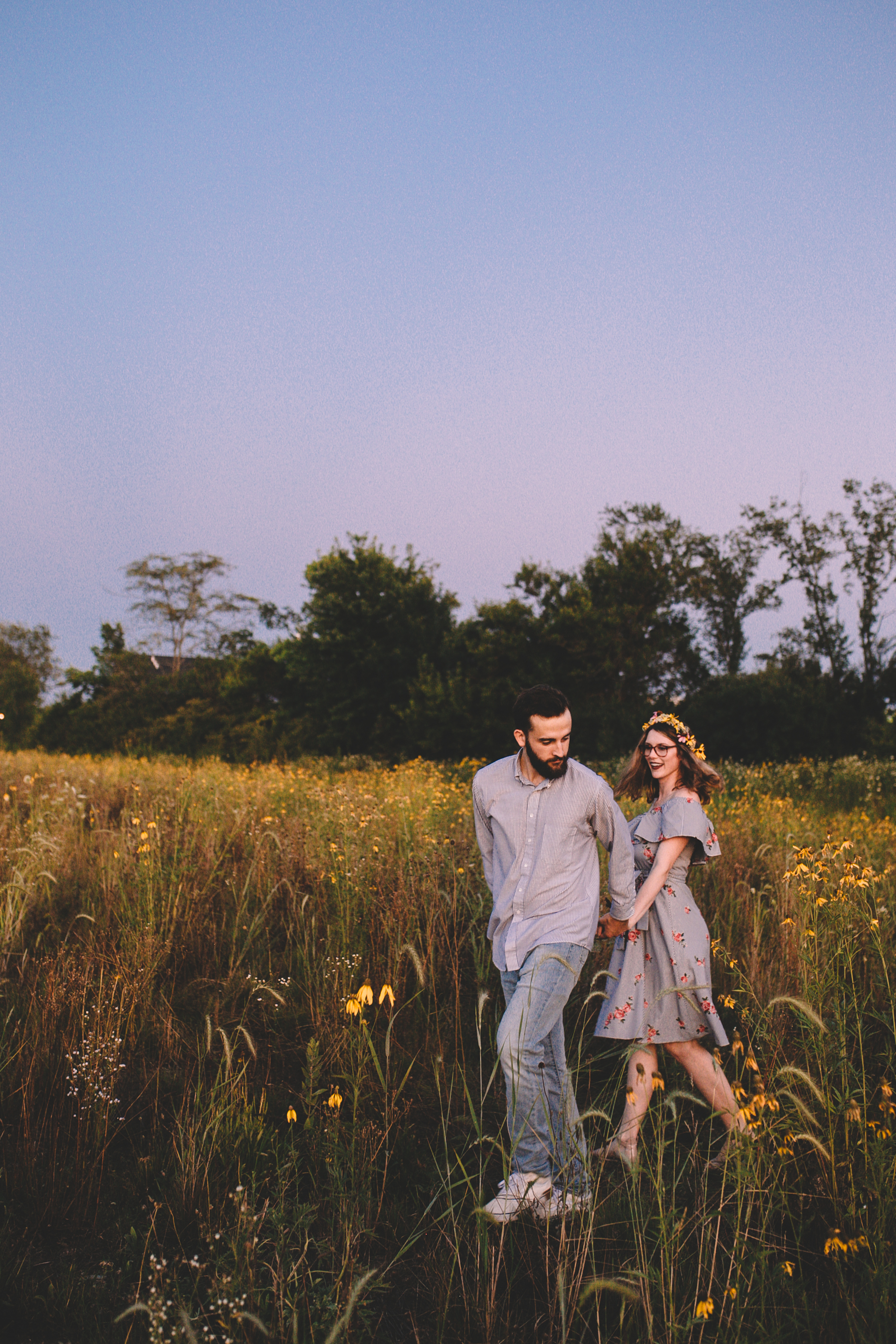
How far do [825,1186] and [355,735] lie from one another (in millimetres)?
20264

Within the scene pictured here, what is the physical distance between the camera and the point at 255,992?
11.8 feet

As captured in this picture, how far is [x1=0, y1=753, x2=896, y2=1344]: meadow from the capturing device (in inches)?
75.4

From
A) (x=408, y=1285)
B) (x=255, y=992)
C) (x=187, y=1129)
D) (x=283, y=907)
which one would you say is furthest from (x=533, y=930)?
(x=283, y=907)

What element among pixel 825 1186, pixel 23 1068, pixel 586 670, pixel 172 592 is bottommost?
pixel 825 1186

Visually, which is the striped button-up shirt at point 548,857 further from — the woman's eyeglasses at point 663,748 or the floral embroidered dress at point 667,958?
the woman's eyeglasses at point 663,748

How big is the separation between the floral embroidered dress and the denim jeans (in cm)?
45

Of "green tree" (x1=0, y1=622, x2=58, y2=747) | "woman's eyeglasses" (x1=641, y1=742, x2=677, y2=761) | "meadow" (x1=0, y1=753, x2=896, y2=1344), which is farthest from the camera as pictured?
"green tree" (x1=0, y1=622, x2=58, y2=747)

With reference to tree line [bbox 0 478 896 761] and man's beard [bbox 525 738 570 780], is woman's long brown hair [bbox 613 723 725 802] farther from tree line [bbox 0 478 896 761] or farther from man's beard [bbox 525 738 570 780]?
tree line [bbox 0 478 896 761]

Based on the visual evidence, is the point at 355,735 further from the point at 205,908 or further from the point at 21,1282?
the point at 21,1282

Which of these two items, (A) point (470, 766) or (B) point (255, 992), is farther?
(A) point (470, 766)

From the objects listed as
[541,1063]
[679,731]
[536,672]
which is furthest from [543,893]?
[536,672]

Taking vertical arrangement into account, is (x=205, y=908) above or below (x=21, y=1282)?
above

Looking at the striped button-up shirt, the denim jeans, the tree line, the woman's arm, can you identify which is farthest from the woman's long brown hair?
the tree line

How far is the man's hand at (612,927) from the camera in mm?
2863
